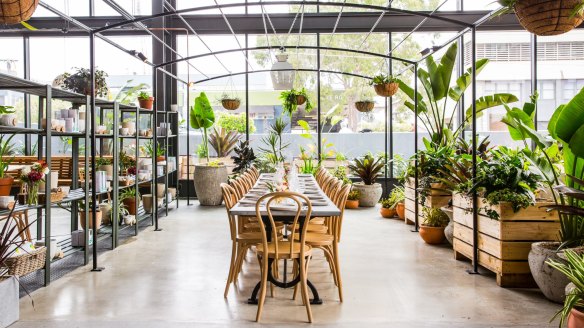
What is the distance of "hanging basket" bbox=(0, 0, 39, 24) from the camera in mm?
2490

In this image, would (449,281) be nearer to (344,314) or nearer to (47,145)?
(344,314)

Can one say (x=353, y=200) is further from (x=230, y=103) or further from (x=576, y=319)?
(x=576, y=319)

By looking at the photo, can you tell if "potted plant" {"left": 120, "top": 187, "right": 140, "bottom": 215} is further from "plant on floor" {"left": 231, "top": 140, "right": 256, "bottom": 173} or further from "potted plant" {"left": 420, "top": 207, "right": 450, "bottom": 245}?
"potted plant" {"left": 420, "top": 207, "right": 450, "bottom": 245}

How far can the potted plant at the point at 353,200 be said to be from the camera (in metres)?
8.87

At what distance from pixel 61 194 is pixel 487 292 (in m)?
3.84

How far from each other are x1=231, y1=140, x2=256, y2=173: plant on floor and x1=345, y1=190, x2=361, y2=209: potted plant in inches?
77.6

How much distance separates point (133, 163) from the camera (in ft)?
21.7

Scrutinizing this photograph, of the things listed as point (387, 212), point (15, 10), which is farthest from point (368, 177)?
point (15, 10)

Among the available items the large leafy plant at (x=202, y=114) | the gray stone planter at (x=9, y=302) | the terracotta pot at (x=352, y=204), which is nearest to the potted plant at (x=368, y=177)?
the terracotta pot at (x=352, y=204)

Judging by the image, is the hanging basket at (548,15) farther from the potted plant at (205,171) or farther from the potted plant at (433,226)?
the potted plant at (205,171)

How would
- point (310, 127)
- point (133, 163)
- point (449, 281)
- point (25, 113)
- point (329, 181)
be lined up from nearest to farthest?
point (449, 281) < point (329, 181) < point (133, 163) < point (25, 113) < point (310, 127)

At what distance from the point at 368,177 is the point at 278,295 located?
537cm

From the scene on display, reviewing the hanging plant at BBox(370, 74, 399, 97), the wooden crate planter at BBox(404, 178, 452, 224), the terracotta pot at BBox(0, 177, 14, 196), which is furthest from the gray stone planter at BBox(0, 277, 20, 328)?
the hanging plant at BBox(370, 74, 399, 97)

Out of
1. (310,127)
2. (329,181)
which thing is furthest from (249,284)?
(310,127)
